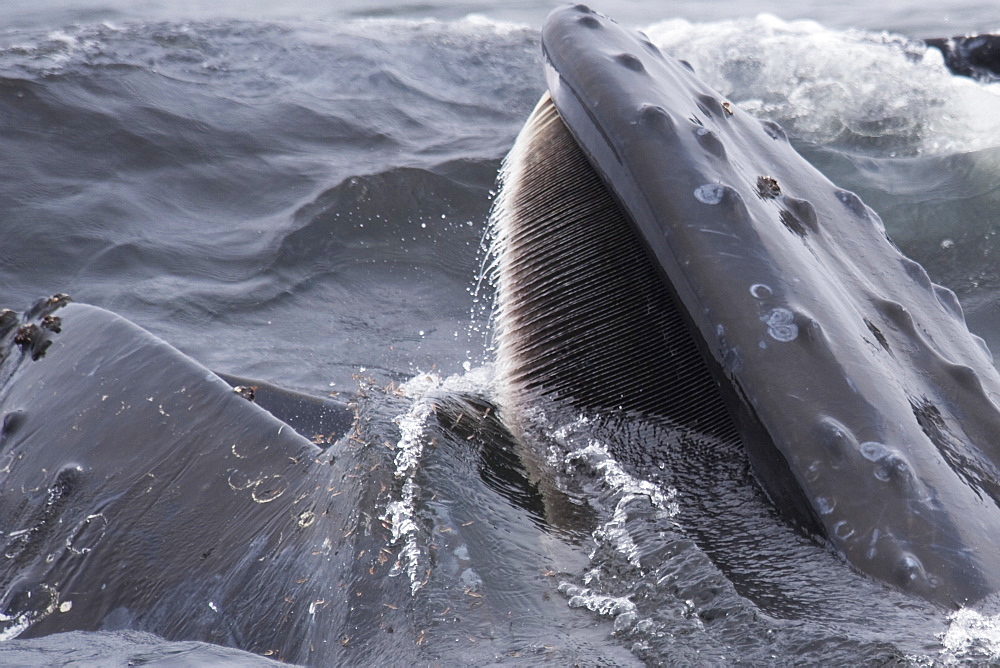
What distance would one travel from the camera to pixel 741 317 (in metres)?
2.73

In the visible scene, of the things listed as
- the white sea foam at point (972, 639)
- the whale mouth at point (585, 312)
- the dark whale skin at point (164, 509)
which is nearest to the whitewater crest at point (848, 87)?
the whale mouth at point (585, 312)

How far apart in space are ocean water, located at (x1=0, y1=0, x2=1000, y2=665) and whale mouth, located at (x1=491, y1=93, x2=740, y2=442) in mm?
163

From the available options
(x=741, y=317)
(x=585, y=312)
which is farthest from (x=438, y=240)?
(x=741, y=317)

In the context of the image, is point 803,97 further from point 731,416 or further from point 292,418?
point 731,416

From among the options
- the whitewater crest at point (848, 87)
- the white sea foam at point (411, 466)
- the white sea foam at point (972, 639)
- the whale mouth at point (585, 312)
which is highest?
the whitewater crest at point (848, 87)

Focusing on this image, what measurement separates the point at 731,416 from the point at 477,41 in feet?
43.9

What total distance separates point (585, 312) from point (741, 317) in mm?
766

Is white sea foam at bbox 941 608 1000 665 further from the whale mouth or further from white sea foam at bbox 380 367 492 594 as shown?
white sea foam at bbox 380 367 492 594

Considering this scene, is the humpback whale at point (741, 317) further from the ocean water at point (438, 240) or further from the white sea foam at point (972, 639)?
the ocean water at point (438, 240)

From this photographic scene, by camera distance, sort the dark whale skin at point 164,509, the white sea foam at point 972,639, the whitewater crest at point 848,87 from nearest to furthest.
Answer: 1. the white sea foam at point 972,639
2. the dark whale skin at point 164,509
3. the whitewater crest at point 848,87

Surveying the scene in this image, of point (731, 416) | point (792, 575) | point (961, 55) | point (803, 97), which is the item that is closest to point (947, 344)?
point (731, 416)

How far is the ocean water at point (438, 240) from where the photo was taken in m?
2.49

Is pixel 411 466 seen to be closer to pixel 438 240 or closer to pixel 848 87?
pixel 438 240

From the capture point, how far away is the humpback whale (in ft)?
8.15
